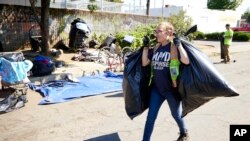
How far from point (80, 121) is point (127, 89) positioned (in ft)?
5.66

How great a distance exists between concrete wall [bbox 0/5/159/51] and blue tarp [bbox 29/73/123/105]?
583 centimetres

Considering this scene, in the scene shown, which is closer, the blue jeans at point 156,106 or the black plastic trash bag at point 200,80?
the black plastic trash bag at point 200,80

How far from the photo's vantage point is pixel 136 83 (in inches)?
190

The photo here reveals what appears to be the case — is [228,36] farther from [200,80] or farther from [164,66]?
[164,66]

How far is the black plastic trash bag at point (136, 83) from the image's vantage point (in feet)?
15.8

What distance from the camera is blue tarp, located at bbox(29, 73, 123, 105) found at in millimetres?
8118

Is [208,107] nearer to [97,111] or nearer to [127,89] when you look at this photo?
[97,111]

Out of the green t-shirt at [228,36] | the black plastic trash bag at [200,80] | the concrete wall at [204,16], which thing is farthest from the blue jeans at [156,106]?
the concrete wall at [204,16]

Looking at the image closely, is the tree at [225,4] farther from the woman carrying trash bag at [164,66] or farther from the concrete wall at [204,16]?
the woman carrying trash bag at [164,66]

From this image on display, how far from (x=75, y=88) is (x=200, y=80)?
5.23 meters

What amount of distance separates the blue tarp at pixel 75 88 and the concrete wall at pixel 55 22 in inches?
230

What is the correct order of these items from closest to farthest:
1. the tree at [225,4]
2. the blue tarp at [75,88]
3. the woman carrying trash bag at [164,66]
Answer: the woman carrying trash bag at [164,66]
the blue tarp at [75,88]
the tree at [225,4]

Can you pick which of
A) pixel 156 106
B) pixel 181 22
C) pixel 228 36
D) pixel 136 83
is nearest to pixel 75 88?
pixel 136 83

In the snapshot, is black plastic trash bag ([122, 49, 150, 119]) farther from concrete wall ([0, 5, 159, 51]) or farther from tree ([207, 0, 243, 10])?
tree ([207, 0, 243, 10])
